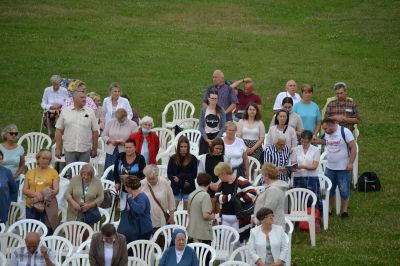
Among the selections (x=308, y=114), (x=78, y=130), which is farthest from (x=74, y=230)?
(x=308, y=114)

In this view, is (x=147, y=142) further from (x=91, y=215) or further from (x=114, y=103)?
(x=114, y=103)

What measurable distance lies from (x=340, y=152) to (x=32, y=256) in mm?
6098

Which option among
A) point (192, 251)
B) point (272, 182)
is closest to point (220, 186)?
point (272, 182)

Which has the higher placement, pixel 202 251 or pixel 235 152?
pixel 235 152

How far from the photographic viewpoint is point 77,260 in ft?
49.6

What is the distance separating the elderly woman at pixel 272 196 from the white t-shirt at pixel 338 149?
291 cm

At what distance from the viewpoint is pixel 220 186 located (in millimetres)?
16438

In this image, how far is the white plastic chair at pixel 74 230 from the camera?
53.7ft

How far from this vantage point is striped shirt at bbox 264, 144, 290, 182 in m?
18.5

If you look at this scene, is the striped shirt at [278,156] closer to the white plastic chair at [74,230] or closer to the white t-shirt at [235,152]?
the white t-shirt at [235,152]

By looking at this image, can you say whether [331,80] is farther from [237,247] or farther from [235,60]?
[237,247]

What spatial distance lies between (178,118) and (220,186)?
8562 millimetres

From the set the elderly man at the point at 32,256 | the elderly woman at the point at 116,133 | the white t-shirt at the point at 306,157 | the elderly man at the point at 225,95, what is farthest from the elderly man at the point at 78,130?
the elderly man at the point at 32,256

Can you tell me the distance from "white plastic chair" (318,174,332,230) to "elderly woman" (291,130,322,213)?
0.31 ft
